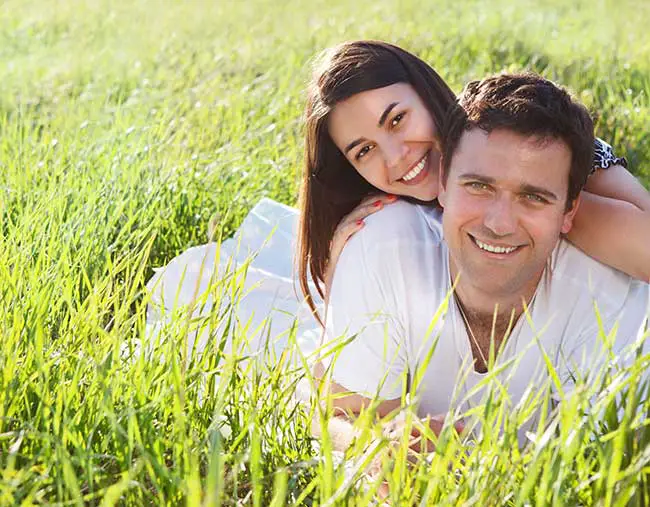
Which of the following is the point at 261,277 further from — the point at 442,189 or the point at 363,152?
the point at 442,189

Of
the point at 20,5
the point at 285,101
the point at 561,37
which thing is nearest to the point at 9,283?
the point at 285,101

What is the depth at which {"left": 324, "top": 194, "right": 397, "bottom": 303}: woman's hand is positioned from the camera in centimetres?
307

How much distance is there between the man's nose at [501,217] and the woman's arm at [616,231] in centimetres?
28

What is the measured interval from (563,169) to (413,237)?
466 millimetres

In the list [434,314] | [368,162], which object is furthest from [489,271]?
[368,162]

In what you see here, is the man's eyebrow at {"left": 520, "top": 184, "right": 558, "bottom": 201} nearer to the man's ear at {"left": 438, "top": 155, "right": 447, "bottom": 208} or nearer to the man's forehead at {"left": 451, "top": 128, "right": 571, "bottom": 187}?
the man's forehead at {"left": 451, "top": 128, "right": 571, "bottom": 187}

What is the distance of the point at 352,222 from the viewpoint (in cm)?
310

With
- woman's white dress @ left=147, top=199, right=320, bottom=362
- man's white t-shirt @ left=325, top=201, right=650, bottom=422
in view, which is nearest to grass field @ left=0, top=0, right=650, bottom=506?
woman's white dress @ left=147, top=199, right=320, bottom=362

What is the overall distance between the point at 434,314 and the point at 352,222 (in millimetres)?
431

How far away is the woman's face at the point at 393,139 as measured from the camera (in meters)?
3.11

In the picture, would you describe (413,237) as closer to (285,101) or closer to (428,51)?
(285,101)

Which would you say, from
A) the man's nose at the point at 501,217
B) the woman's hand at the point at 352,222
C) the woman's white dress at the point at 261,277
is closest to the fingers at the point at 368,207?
the woman's hand at the point at 352,222

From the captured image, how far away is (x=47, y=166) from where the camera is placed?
4.27 meters

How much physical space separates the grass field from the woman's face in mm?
686
